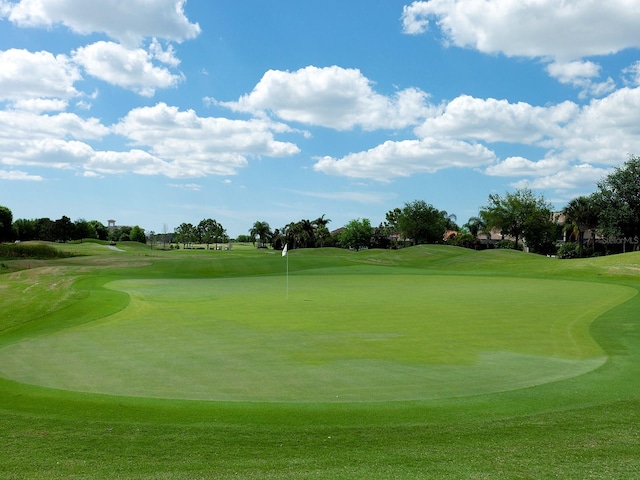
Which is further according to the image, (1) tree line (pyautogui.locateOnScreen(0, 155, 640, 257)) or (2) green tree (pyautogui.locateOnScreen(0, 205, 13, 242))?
(2) green tree (pyautogui.locateOnScreen(0, 205, 13, 242))

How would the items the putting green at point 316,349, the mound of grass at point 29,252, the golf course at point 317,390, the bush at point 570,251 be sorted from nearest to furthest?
the golf course at point 317,390 → the putting green at point 316,349 → the mound of grass at point 29,252 → the bush at point 570,251

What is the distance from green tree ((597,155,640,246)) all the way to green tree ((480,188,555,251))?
19990 millimetres

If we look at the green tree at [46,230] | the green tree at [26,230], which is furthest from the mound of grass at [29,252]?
the green tree at [26,230]

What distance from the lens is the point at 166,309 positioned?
2423 cm

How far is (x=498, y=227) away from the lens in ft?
343

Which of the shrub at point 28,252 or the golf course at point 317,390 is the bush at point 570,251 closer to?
the golf course at point 317,390

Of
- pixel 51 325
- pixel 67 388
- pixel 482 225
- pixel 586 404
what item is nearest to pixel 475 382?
pixel 586 404

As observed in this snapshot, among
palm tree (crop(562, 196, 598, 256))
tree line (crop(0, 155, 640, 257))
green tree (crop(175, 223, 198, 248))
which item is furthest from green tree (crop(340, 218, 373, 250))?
green tree (crop(175, 223, 198, 248))

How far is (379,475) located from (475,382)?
223 inches

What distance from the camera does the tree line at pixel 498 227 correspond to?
79.5 metres

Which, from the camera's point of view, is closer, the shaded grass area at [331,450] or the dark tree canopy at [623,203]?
the shaded grass area at [331,450]

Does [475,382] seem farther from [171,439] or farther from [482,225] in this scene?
[482,225]

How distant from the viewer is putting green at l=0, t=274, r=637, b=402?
37.6 ft

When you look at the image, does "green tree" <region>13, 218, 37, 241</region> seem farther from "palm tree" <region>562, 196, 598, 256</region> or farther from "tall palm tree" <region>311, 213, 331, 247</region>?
"palm tree" <region>562, 196, 598, 256</region>
